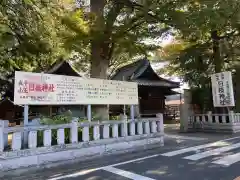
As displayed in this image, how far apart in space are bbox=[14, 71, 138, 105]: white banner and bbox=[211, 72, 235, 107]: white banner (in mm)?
5993

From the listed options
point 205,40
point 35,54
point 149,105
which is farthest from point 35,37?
point 149,105

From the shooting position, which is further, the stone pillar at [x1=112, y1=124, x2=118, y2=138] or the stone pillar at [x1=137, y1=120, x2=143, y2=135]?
the stone pillar at [x1=137, y1=120, x2=143, y2=135]

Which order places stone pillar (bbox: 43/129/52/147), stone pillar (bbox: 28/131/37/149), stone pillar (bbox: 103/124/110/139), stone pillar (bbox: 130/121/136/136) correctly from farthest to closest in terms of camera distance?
1. stone pillar (bbox: 130/121/136/136)
2. stone pillar (bbox: 103/124/110/139)
3. stone pillar (bbox: 43/129/52/147)
4. stone pillar (bbox: 28/131/37/149)

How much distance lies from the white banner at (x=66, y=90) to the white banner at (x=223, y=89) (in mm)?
5993

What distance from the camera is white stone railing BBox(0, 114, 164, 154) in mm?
5172

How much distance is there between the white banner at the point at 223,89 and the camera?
11.5 m

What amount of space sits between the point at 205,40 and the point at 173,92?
24.7ft

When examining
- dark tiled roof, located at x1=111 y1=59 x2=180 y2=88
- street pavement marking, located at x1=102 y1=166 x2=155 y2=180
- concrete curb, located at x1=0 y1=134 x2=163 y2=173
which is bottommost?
street pavement marking, located at x1=102 y1=166 x2=155 y2=180

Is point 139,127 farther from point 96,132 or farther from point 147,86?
point 147,86

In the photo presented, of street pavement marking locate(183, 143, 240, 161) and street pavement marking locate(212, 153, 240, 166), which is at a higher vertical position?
street pavement marking locate(183, 143, 240, 161)

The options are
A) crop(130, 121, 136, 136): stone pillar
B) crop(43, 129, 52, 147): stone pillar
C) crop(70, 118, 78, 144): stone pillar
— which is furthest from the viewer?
crop(130, 121, 136, 136): stone pillar

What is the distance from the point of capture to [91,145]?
249 inches

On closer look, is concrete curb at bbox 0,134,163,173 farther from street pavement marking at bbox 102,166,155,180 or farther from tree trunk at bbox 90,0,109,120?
tree trunk at bbox 90,0,109,120

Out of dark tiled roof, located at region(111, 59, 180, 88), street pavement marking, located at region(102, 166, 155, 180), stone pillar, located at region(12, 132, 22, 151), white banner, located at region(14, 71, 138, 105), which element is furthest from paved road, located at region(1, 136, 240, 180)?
dark tiled roof, located at region(111, 59, 180, 88)
